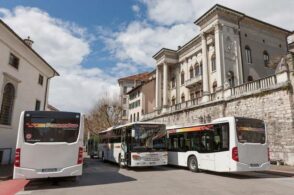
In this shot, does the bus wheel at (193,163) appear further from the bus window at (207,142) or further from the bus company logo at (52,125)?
the bus company logo at (52,125)

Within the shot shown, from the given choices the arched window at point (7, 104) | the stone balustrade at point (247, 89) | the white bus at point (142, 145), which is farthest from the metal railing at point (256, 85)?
the arched window at point (7, 104)

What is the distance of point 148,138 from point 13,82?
11.2 m

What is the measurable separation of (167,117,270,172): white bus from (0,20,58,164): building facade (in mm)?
13073

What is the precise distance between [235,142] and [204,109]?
Answer: 16095 mm

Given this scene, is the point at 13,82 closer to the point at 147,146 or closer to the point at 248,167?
the point at 147,146

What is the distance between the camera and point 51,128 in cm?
1012

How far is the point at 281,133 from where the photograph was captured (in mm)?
18312

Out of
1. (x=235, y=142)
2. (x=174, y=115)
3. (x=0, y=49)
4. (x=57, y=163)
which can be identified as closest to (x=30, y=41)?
(x=0, y=49)

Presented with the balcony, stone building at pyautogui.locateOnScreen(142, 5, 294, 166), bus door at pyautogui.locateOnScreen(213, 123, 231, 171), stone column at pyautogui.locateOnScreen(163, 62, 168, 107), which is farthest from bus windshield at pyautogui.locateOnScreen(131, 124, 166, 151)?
stone column at pyautogui.locateOnScreen(163, 62, 168, 107)

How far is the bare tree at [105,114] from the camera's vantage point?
49406 mm

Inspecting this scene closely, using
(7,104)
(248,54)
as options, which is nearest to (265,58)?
(248,54)

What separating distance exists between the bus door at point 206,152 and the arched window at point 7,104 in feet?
45.3

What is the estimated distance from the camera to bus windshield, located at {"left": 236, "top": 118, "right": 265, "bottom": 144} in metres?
12.5

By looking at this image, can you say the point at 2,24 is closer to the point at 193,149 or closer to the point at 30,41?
the point at 30,41
